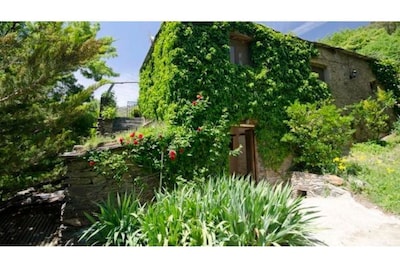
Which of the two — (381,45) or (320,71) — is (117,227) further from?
(381,45)

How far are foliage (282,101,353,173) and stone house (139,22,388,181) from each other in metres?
0.60

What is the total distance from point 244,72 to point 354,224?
3955 mm

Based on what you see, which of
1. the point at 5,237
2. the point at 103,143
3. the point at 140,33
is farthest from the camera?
the point at 140,33

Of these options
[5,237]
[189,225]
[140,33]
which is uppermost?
[140,33]

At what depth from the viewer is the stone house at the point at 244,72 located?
589 centimetres

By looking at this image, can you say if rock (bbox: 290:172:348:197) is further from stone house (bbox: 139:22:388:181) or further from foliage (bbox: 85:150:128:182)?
foliage (bbox: 85:150:128:182)

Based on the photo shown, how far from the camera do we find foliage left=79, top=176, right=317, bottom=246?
8.87 feet

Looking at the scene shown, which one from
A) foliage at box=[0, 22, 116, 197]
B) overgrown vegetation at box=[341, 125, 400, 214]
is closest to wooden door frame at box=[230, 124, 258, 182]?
overgrown vegetation at box=[341, 125, 400, 214]

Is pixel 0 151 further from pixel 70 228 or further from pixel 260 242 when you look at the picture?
pixel 260 242

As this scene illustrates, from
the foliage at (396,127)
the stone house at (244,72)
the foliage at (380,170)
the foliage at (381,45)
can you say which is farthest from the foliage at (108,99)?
the foliage at (396,127)

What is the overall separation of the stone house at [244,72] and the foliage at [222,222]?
307cm
